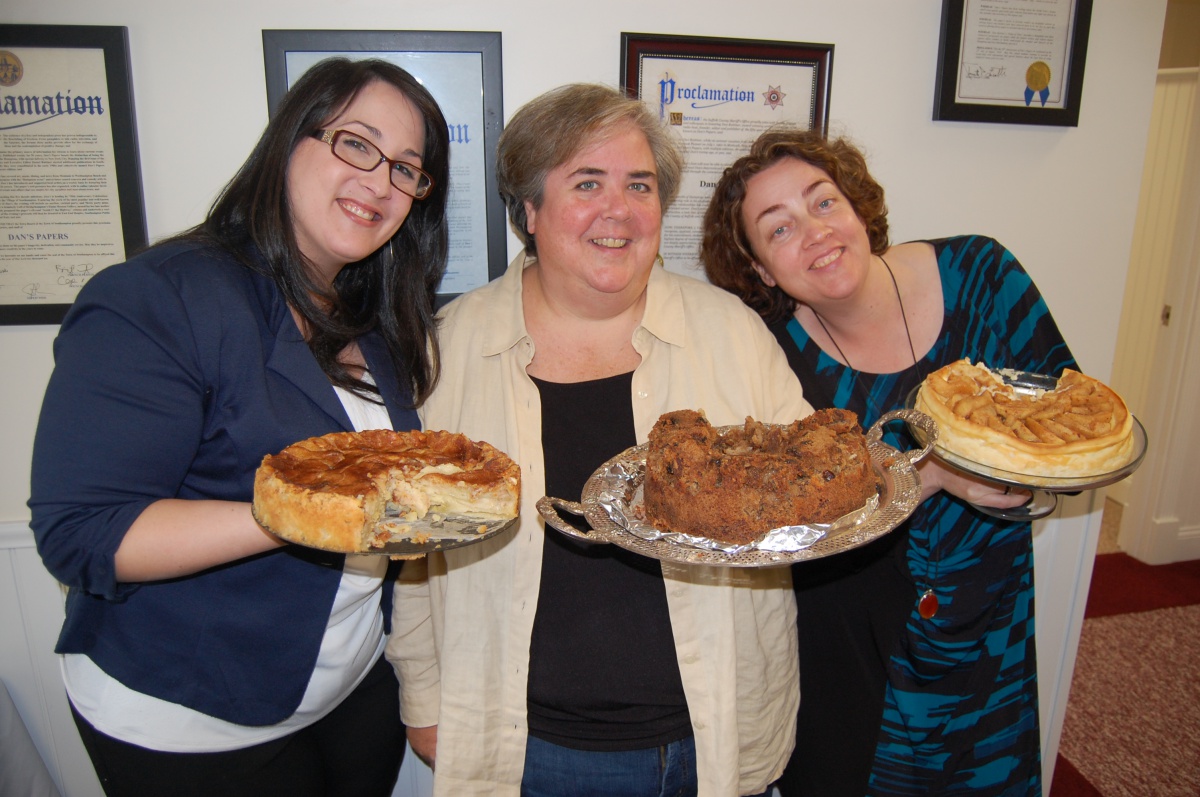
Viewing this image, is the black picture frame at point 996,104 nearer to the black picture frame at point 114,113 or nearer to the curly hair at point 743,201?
the curly hair at point 743,201

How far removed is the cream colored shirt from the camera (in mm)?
1988

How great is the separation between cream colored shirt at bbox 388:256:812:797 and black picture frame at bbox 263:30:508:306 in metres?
0.61

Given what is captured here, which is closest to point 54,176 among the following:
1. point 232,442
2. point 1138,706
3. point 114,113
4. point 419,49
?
point 114,113

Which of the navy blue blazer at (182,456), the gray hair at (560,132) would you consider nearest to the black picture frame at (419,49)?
the gray hair at (560,132)

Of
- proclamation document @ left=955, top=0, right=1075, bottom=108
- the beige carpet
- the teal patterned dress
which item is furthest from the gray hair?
the beige carpet

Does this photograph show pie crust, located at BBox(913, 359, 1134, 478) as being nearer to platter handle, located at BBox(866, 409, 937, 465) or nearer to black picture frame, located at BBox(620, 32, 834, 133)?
platter handle, located at BBox(866, 409, 937, 465)

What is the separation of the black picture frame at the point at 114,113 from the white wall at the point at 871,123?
52mm

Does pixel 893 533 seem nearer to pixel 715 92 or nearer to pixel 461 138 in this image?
pixel 715 92

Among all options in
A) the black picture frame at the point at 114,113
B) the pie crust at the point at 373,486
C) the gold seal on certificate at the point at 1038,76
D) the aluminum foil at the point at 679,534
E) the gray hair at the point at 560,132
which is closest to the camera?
the pie crust at the point at 373,486

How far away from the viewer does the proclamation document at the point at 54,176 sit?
2.33 metres

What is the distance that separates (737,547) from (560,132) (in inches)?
52.9

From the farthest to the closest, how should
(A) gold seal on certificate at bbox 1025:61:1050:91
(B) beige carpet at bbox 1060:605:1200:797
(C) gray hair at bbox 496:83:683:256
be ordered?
(B) beige carpet at bbox 1060:605:1200:797 → (A) gold seal on certificate at bbox 1025:61:1050:91 → (C) gray hair at bbox 496:83:683:256

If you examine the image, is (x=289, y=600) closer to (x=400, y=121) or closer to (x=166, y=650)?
(x=166, y=650)

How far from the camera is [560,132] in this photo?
2094 millimetres
